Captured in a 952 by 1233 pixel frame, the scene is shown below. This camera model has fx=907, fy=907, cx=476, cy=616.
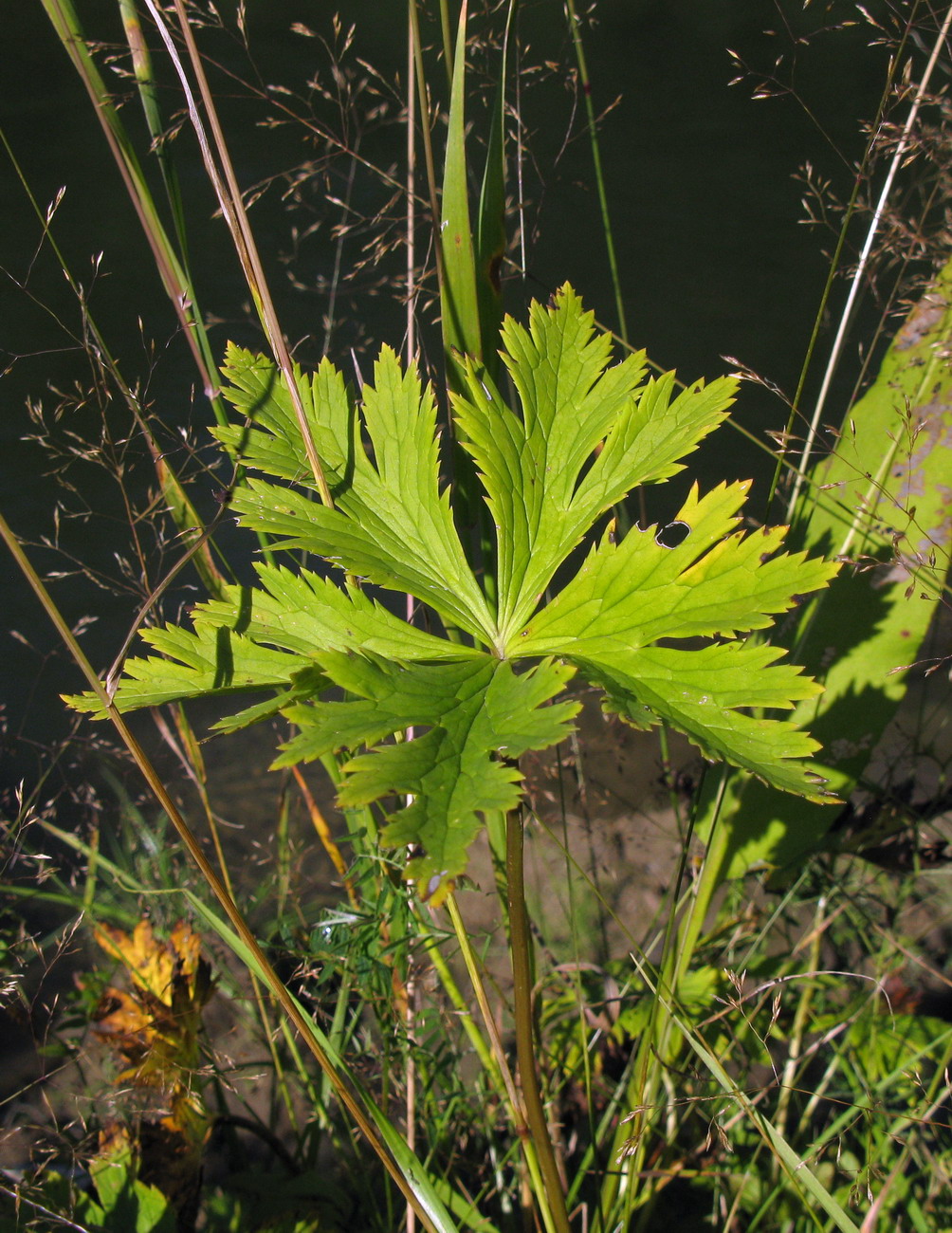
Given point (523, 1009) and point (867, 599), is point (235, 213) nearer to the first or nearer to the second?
point (523, 1009)

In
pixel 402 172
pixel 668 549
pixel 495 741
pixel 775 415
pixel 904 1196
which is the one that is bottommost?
pixel 904 1196

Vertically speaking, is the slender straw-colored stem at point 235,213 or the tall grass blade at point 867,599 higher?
the slender straw-colored stem at point 235,213

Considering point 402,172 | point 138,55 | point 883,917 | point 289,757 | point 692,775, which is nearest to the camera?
point 289,757

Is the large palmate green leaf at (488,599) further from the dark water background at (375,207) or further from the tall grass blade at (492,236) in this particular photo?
the dark water background at (375,207)

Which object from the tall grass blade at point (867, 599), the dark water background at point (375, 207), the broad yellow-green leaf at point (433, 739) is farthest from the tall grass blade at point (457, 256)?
the dark water background at point (375, 207)

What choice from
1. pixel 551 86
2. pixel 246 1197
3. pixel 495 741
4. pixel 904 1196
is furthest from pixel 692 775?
pixel 551 86

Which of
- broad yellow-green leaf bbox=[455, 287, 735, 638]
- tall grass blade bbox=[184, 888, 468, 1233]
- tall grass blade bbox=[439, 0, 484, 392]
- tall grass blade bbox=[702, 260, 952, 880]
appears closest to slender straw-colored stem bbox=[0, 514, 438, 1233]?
tall grass blade bbox=[184, 888, 468, 1233]

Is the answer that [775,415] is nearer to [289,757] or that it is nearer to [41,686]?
[41,686]
